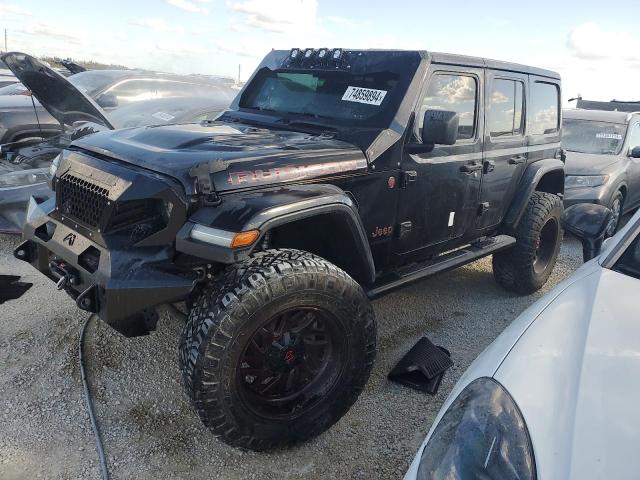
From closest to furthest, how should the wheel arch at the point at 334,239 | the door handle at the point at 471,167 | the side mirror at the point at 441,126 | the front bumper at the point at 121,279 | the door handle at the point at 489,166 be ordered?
1. the front bumper at the point at 121,279
2. the wheel arch at the point at 334,239
3. the side mirror at the point at 441,126
4. the door handle at the point at 471,167
5. the door handle at the point at 489,166

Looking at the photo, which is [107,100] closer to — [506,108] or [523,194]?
[506,108]

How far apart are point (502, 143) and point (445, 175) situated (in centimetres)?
89

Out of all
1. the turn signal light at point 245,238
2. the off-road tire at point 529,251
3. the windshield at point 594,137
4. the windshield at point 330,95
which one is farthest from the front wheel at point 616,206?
the turn signal light at point 245,238

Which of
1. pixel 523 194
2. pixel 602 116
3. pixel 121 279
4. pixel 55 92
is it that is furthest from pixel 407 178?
pixel 602 116

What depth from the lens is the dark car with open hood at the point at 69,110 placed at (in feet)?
16.1

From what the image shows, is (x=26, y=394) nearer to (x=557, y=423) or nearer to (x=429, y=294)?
(x=557, y=423)

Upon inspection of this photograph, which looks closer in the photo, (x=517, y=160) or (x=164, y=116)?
(x=517, y=160)

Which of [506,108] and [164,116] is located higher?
[506,108]

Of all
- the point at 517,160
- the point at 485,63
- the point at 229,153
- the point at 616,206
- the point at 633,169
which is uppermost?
the point at 485,63

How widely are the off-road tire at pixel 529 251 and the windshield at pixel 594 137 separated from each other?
307 cm

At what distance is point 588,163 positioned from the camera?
700 centimetres

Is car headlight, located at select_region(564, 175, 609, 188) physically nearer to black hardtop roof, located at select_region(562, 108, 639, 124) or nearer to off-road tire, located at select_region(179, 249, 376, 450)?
black hardtop roof, located at select_region(562, 108, 639, 124)

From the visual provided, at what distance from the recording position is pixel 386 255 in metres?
3.49

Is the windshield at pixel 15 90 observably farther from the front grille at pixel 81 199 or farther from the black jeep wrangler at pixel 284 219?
the front grille at pixel 81 199
